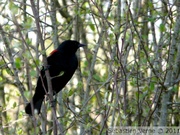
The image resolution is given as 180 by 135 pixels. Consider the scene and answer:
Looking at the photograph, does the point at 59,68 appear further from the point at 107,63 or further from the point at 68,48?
the point at 107,63

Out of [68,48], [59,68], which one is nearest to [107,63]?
[68,48]

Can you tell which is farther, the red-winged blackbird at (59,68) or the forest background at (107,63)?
the red-winged blackbird at (59,68)

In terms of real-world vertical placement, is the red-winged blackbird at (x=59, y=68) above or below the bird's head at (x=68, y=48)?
below

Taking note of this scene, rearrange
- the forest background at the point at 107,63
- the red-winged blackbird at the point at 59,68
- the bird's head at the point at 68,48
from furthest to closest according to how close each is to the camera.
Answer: the bird's head at the point at 68,48, the red-winged blackbird at the point at 59,68, the forest background at the point at 107,63

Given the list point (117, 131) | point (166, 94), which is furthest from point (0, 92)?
point (117, 131)

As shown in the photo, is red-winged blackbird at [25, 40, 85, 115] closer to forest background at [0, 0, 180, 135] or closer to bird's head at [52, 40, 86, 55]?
bird's head at [52, 40, 86, 55]

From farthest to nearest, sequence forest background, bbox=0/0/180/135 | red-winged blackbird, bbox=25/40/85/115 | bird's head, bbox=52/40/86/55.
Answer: bird's head, bbox=52/40/86/55
red-winged blackbird, bbox=25/40/85/115
forest background, bbox=0/0/180/135

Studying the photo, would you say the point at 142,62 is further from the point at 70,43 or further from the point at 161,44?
the point at 70,43

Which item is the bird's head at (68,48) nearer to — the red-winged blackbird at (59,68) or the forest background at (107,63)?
the red-winged blackbird at (59,68)

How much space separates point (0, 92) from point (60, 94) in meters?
1.81

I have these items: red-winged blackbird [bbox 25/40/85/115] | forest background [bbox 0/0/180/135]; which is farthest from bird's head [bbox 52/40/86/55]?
forest background [bbox 0/0/180/135]

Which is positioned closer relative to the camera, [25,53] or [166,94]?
[25,53]

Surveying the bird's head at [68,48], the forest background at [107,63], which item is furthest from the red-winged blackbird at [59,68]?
the forest background at [107,63]

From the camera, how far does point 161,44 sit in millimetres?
5094
